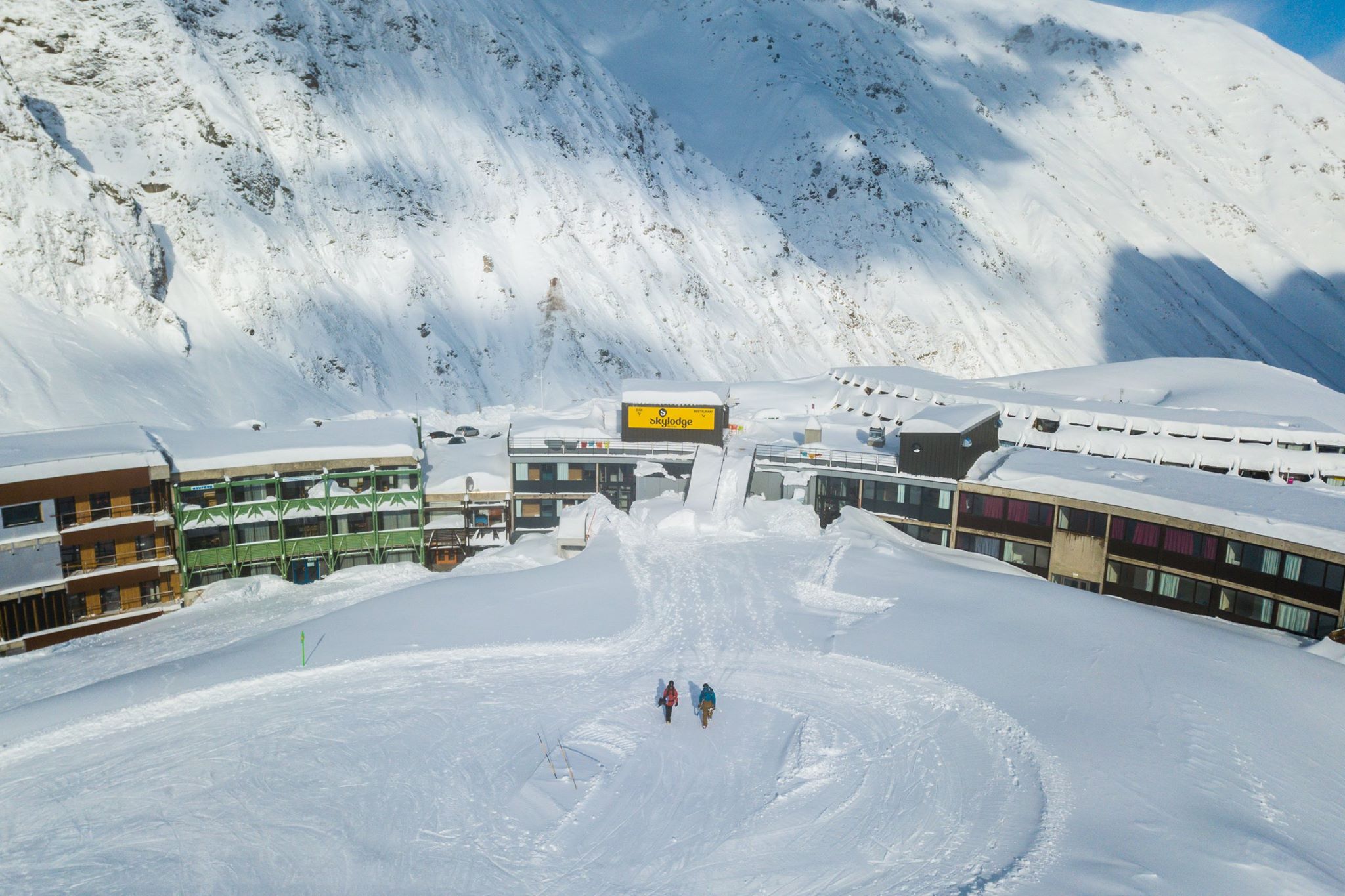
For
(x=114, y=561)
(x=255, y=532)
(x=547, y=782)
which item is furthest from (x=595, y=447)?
(x=547, y=782)

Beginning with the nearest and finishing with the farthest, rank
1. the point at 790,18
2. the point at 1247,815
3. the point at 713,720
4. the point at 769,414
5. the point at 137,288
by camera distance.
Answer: the point at 1247,815 < the point at 713,720 < the point at 769,414 < the point at 137,288 < the point at 790,18

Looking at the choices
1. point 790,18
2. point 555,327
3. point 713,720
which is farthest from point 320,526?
point 790,18

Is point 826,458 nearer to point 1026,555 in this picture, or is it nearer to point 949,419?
point 949,419

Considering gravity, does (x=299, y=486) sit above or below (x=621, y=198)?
below

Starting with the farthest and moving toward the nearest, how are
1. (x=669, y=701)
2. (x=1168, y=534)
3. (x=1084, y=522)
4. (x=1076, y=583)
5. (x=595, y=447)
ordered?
(x=595, y=447) → (x=1076, y=583) → (x=1084, y=522) → (x=1168, y=534) → (x=669, y=701)

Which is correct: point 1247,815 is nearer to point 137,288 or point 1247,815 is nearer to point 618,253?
point 137,288

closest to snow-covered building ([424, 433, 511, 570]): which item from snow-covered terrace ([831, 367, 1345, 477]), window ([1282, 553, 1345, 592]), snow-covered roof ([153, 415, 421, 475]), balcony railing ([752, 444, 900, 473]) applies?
snow-covered roof ([153, 415, 421, 475])

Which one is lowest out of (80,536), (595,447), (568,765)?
(568,765)
